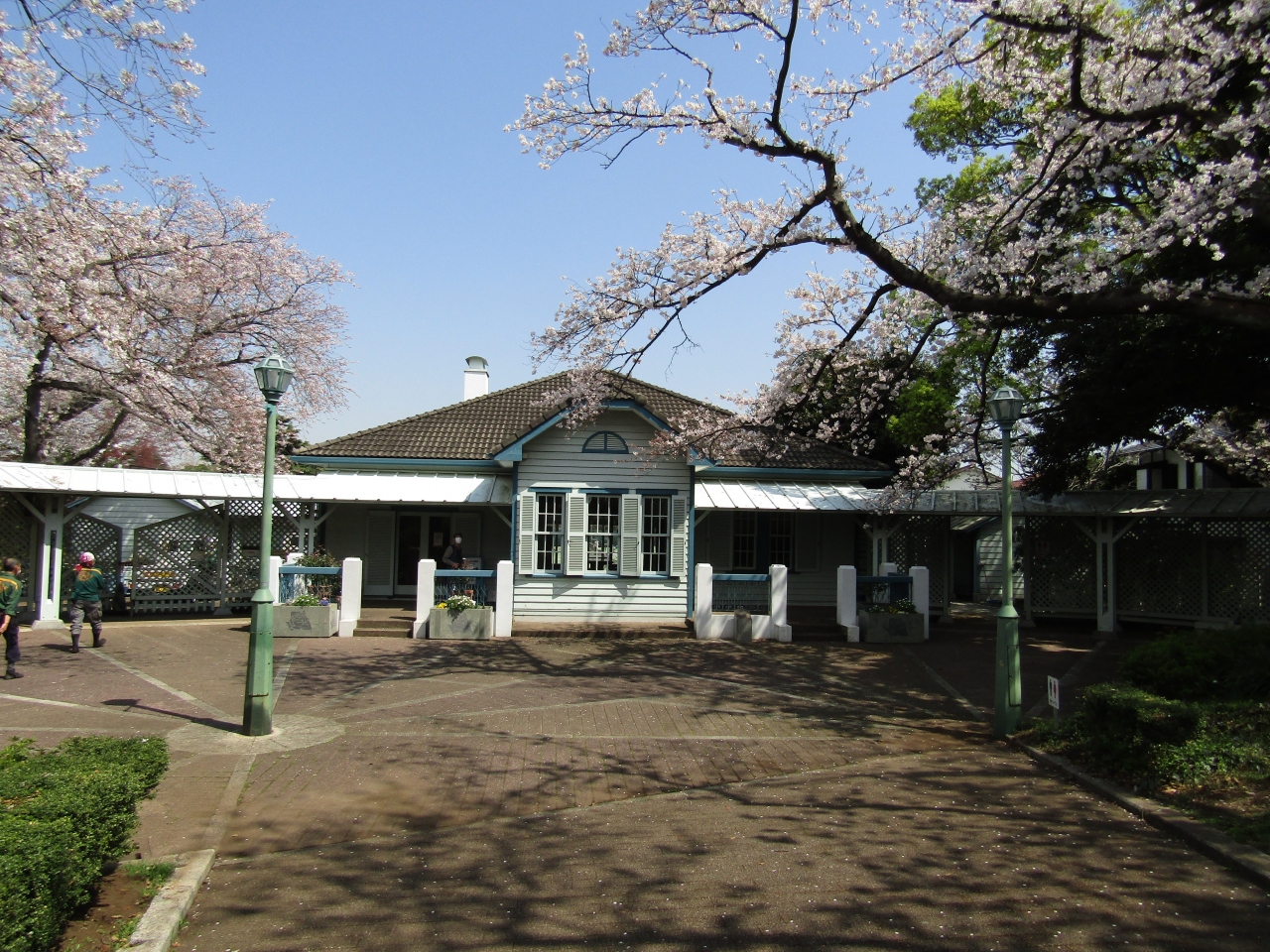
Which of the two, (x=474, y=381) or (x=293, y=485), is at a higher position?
(x=474, y=381)

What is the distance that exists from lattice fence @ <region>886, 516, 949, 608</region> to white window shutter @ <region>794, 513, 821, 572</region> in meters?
1.60

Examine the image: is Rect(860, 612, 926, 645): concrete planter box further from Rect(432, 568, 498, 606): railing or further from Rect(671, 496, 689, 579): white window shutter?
Rect(432, 568, 498, 606): railing

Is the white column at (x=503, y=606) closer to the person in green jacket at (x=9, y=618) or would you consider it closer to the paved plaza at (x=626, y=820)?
the paved plaza at (x=626, y=820)

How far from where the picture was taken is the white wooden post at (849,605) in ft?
52.9

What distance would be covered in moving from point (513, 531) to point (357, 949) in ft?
41.8

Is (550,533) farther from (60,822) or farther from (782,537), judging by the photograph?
(60,822)

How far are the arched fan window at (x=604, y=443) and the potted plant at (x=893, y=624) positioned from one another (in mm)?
5730

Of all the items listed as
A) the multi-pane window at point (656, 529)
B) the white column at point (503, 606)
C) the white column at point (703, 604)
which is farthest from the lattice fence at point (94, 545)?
the white column at point (703, 604)

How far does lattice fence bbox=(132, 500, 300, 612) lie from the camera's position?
1775cm

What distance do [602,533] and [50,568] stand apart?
1049cm

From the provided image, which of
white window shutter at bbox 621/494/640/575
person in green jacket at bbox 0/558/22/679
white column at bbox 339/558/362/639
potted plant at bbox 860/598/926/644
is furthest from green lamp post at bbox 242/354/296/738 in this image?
potted plant at bbox 860/598/926/644

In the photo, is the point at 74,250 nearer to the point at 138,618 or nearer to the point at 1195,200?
the point at 138,618

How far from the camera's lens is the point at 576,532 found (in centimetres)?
1695

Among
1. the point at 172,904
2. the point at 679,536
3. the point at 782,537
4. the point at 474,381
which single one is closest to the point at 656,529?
the point at 679,536
